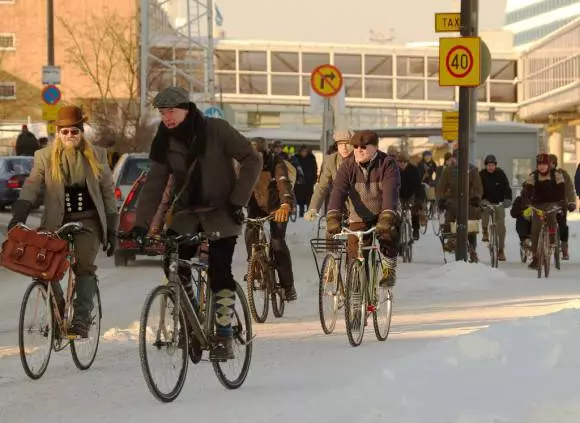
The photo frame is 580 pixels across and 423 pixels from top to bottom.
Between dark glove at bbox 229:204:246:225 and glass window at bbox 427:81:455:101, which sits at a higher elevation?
glass window at bbox 427:81:455:101

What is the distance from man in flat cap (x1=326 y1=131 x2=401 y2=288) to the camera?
1136cm

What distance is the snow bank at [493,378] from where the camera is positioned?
6988 mm

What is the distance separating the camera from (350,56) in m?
84.1

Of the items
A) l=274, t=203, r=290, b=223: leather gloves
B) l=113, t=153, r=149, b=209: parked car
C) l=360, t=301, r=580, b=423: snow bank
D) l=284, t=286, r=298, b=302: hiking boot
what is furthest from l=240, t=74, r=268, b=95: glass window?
l=360, t=301, r=580, b=423: snow bank

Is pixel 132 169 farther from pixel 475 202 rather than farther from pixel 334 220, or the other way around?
pixel 334 220

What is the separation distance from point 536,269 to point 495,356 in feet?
45.7

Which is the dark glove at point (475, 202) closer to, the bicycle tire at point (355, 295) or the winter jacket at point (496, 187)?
the winter jacket at point (496, 187)

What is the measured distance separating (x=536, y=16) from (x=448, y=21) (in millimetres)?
144323

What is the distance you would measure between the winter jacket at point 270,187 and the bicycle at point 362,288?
1925mm

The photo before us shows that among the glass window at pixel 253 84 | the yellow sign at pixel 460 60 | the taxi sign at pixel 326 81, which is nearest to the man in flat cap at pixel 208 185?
the yellow sign at pixel 460 60

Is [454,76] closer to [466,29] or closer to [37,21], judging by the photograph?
[466,29]

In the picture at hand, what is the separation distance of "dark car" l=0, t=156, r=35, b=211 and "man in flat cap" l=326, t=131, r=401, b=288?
2647cm

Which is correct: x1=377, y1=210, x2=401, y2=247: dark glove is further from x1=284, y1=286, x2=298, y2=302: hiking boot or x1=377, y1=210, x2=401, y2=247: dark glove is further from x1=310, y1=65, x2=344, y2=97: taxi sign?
x1=310, y1=65, x2=344, y2=97: taxi sign

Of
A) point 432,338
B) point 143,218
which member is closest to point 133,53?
point 432,338
